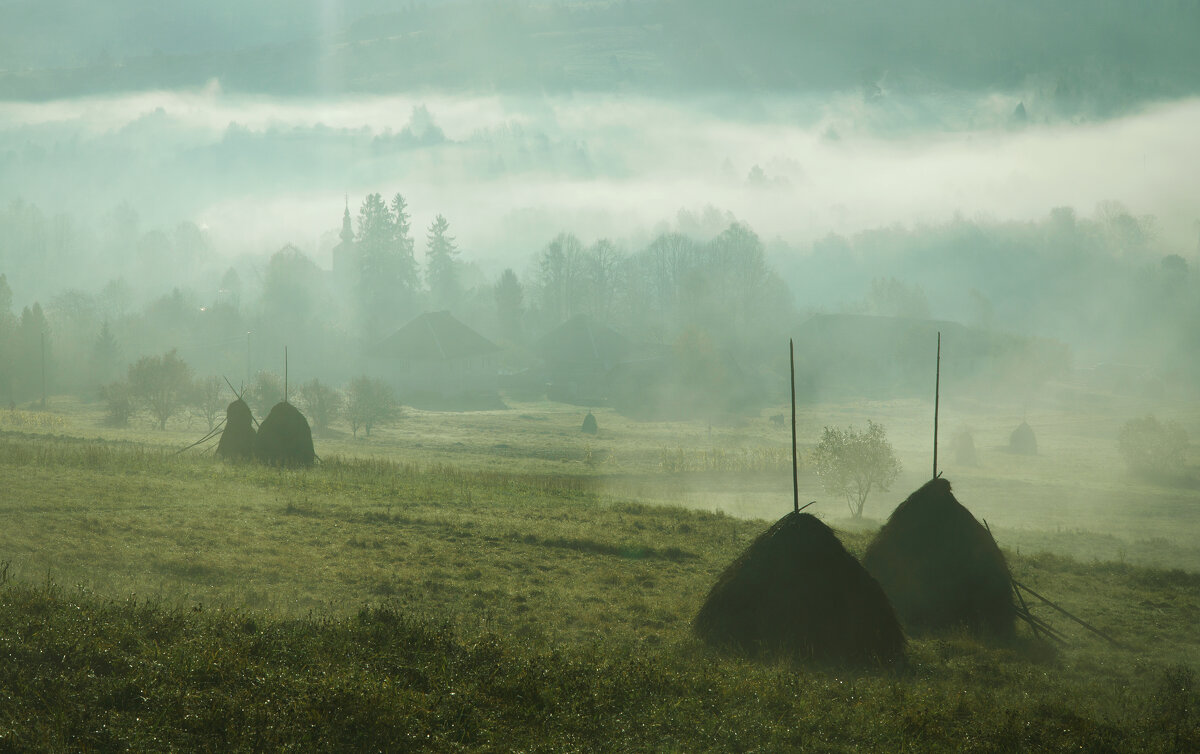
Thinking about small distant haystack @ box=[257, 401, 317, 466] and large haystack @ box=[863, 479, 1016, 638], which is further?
small distant haystack @ box=[257, 401, 317, 466]

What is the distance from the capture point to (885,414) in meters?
79.1

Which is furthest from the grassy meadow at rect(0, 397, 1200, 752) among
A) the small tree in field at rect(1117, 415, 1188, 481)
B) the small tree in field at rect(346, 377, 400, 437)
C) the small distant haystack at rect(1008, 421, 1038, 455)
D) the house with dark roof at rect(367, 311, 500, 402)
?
the house with dark roof at rect(367, 311, 500, 402)

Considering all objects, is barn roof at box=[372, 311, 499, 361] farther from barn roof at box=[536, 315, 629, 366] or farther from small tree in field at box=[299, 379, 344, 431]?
small tree in field at box=[299, 379, 344, 431]

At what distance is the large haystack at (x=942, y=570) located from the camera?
16938 mm

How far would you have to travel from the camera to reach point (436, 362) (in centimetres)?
8688

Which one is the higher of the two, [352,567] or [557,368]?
[557,368]

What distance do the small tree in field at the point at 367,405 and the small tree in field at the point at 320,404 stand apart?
1001mm

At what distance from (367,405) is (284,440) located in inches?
1002

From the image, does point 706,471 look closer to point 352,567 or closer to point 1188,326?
point 352,567

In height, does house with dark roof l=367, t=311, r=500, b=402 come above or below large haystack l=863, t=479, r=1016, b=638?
above

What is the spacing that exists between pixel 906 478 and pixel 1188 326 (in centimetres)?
10627

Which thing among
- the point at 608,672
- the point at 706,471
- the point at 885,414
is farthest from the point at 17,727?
the point at 885,414

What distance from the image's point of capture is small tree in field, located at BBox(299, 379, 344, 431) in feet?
192

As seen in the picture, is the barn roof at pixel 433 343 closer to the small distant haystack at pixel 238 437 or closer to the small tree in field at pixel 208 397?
the small tree in field at pixel 208 397
